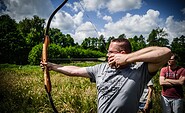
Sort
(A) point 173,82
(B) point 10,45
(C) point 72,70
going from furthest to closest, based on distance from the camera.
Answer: (B) point 10,45 < (A) point 173,82 < (C) point 72,70

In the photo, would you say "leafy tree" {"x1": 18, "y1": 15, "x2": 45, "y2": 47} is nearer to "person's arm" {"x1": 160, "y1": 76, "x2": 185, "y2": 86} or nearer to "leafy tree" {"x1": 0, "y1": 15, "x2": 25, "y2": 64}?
"leafy tree" {"x1": 0, "y1": 15, "x2": 25, "y2": 64}

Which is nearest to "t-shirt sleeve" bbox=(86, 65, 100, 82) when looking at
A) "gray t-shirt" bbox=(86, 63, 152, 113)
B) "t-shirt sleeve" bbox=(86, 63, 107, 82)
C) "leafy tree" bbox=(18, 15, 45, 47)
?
"t-shirt sleeve" bbox=(86, 63, 107, 82)

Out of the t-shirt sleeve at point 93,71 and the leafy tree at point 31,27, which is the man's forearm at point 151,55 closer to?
the t-shirt sleeve at point 93,71

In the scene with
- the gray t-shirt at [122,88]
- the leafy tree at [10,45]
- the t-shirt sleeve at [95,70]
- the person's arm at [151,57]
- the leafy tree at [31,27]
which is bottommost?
the gray t-shirt at [122,88]

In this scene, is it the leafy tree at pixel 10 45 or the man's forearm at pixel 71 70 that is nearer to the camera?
the man's forearm at pixel 71 70

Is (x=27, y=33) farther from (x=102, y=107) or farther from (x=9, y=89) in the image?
(x=102, y=107)

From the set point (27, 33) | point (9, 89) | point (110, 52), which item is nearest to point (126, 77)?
point (110, 52)

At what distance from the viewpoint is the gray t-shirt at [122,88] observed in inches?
55.4

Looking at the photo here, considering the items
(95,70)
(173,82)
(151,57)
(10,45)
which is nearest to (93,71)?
(95,70)

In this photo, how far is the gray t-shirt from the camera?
1406mm

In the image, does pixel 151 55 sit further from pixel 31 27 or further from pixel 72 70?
pixel 31 27

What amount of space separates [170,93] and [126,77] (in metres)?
1.98

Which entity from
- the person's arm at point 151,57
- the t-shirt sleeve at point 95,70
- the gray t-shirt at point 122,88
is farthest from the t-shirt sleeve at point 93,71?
the person's arm at point 151,57

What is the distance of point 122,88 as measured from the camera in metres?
1.42
